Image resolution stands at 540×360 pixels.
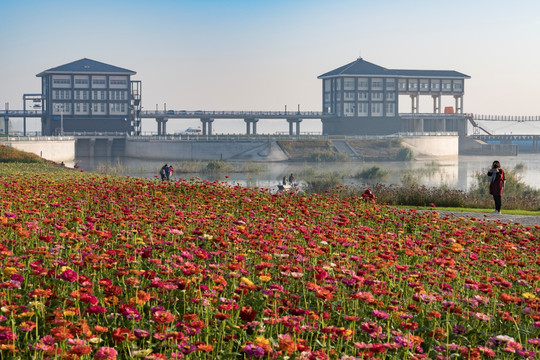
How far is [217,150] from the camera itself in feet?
308

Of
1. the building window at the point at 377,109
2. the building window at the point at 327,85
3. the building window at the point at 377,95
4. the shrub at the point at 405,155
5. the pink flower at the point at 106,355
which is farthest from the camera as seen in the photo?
the building window at the point at 327,85

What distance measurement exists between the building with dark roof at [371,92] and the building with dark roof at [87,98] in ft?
108

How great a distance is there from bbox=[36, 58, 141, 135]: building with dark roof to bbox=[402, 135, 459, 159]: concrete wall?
1686 inches

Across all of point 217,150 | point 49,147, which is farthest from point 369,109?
point 49,147

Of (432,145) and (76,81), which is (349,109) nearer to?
(432,145)

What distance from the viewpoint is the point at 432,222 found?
38.7 ft

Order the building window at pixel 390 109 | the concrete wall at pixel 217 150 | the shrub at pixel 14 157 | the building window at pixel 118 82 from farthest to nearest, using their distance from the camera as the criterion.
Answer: the building window at pixel 390 109 < the building window at pixel 118 82 < the concrete wall at pixel 217 150 < the shrub at pixel 14 157

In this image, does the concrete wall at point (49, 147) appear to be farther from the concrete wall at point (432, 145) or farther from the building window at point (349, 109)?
the concrete wall at point (432, 145)

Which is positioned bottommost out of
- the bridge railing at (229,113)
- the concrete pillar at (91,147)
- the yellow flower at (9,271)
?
the yellow flower at (9,271)

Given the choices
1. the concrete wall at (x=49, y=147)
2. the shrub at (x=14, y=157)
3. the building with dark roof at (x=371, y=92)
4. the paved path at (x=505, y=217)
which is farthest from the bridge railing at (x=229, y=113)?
the paved path at (x=505, y=217)

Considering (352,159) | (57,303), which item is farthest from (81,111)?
(57,303)

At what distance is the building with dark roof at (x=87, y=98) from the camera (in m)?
107

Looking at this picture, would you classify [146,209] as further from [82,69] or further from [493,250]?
[82,69]

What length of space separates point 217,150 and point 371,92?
34534mm
